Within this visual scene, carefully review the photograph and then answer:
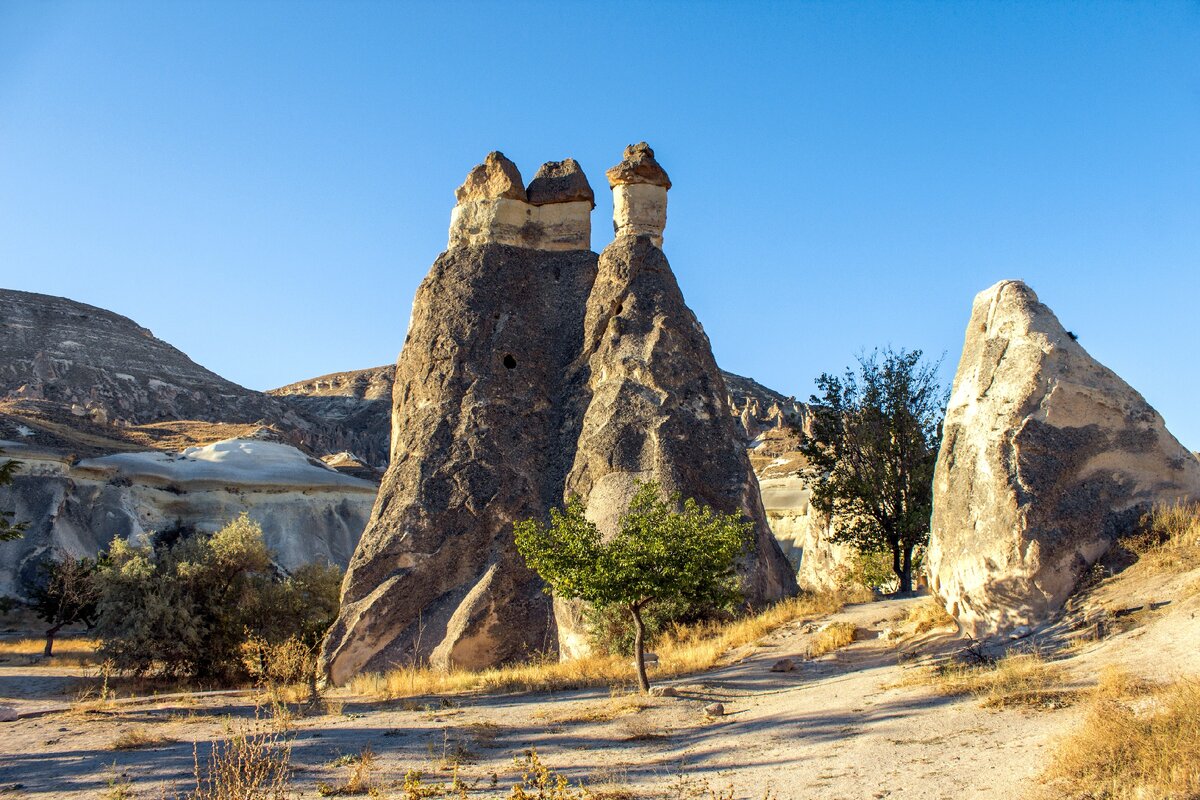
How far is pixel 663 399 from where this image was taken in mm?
17438

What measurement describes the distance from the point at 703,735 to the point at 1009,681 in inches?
109

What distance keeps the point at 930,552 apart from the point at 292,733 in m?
7.64

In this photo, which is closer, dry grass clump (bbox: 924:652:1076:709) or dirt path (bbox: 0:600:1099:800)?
dirt path (bbox: 0:600:1099:800)

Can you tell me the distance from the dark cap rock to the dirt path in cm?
1021

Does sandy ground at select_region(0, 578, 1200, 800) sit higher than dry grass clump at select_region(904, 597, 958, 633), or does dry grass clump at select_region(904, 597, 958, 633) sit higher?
dry grass clump at select_region(904, 597, 958, 633)

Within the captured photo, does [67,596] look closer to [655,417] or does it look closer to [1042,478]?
[655,417]

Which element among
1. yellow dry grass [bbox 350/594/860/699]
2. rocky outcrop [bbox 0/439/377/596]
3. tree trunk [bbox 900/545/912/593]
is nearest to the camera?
yellow dry grass [bbox 350/594/860/699]

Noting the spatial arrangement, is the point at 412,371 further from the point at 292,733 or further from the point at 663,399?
the point at 292,733

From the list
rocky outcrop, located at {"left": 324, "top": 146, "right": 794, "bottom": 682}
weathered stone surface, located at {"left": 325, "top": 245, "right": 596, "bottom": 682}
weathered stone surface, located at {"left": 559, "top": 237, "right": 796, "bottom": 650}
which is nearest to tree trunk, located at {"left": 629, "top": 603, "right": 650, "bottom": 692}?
weathered stone surface, located at {"left": 559, "top": 237, "right": 796, "bottom": 650}

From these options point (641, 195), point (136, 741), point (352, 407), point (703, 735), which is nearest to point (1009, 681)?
point (703, 735)

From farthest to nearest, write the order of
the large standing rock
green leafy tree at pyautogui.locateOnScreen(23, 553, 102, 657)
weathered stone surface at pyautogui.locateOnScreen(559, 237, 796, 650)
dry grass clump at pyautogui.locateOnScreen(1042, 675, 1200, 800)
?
green leafy tree at pyautogui.locateOnScreen(23, 553, 102, 657) < weathered stone surface at pyautogui.locateOnScreen(559, 237, 796, 650) < the large standing rock < dry grass clump at pyautogui.locateOnScreen(1042, 675, 1200, 800)

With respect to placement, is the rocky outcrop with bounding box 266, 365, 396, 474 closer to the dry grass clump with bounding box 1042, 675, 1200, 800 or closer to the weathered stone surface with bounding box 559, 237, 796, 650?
the weathered stone surface with bounding box 559, 237, 796, 650

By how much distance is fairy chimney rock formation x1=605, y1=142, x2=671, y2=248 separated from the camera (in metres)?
19.8

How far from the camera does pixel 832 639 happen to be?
12656 millimetres
